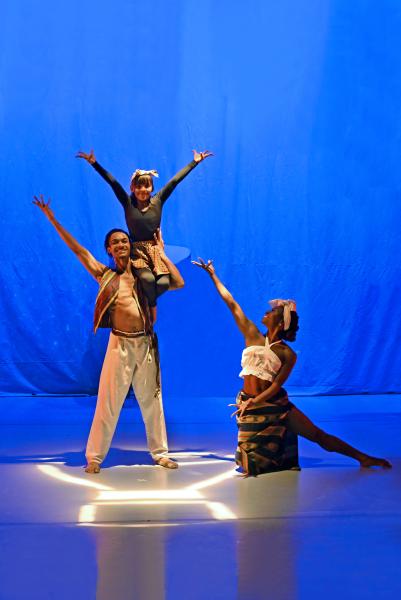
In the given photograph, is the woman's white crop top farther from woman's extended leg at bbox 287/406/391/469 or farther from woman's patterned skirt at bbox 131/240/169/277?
woman's patterned skirt at bbox 131/240/169/277

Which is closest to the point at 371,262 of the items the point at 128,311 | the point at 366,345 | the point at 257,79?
the point at 366,345

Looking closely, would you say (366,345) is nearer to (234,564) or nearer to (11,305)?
(11,305)

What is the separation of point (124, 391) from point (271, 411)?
79 cm

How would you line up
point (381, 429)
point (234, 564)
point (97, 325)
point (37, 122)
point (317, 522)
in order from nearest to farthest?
point (234, 564), point (317, 522), point (97, 325), point (381, 429), point (37, 122)

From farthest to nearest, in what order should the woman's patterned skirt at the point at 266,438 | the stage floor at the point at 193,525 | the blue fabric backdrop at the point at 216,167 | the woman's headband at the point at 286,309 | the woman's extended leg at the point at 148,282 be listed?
the blue fabric backdrop at the point at 216,167 < the woman's extended leg at the point at 148,282 < the woman's headband at the point at 286,309 < the woman's patterned skirt at the point at 266,438 < the stage floor at the point at 193,525

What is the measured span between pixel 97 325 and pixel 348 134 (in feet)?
14.2

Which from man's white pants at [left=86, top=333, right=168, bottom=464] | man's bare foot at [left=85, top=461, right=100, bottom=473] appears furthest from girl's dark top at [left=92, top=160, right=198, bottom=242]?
man's bare foot at [left=85, top=461, right=100, bottom=473]

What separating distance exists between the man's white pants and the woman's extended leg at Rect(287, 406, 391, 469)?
0.73 m

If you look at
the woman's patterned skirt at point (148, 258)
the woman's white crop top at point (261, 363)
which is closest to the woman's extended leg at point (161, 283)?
the woman's patterned skirt at point (148, 258)

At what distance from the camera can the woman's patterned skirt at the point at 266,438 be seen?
424 cm

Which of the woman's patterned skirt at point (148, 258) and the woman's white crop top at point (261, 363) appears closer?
the woman's white crop top at point (261, 363)

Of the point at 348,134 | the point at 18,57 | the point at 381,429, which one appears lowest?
the point at 381,429

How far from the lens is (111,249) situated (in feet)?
14.7

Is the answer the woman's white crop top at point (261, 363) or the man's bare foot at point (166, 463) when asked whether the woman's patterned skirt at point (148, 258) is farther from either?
the man's bare foot at point (166, 463)
